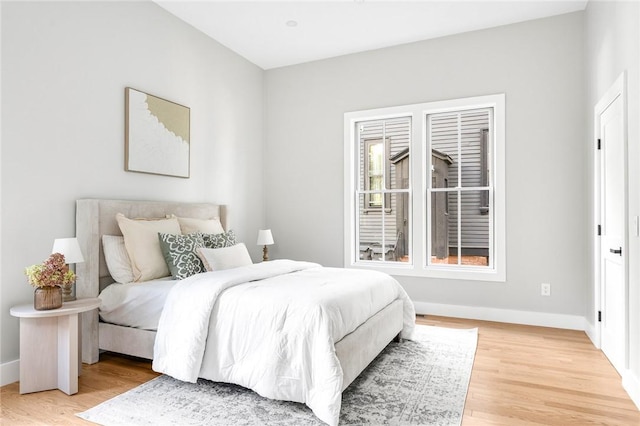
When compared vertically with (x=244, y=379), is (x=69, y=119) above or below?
above

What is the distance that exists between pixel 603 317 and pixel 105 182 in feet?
14.1

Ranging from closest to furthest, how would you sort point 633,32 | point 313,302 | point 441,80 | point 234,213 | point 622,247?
point 313,302
point 633,32
point 622,247
point 441,80
point 234,213

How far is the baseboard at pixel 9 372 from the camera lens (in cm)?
266

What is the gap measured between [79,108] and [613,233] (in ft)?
14.0

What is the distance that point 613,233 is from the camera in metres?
3.12

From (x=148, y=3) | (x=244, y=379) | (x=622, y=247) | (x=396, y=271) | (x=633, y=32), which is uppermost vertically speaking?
(x=148, y=3)

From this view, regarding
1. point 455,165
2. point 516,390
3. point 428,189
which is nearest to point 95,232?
point 516,390

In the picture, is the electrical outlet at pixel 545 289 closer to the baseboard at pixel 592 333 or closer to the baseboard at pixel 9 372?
the baseboard at pixel 592 333

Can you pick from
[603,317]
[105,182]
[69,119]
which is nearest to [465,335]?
[603,317]

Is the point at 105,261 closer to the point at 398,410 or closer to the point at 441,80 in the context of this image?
the point at 398,410

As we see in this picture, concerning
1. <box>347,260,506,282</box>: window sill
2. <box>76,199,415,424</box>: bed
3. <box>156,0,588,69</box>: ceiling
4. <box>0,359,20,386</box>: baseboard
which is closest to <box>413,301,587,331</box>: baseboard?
<box>347,260,506,282</box>: window sill

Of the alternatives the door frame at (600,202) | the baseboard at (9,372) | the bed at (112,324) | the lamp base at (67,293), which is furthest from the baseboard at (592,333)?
the baseboard at (9,372)

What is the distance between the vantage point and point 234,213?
4.96 metres

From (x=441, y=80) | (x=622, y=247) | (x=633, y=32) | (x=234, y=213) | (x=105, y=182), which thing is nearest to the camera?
(x=633, y=32)
